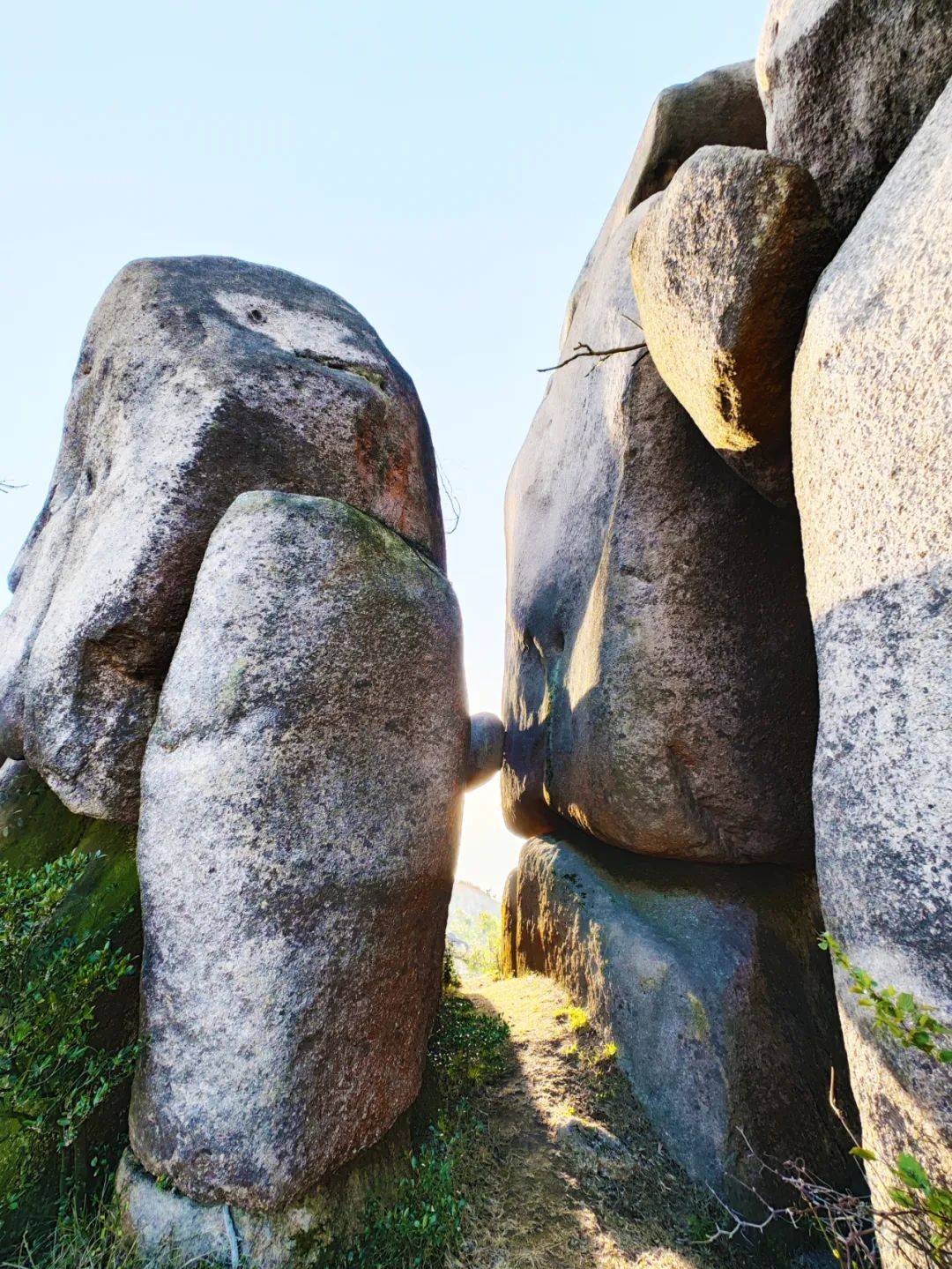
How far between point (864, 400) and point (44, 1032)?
4075 millimetres

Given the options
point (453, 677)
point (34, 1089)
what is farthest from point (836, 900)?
point (34, 1089)

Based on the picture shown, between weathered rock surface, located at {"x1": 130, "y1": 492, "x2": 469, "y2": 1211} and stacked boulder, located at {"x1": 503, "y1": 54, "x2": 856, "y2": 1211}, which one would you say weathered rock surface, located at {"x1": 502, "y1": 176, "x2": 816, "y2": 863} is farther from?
weathered rock surface, located at {"x1": 130, "y1": 492, "x2": 469, "y2": 1211}

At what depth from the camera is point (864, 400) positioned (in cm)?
242

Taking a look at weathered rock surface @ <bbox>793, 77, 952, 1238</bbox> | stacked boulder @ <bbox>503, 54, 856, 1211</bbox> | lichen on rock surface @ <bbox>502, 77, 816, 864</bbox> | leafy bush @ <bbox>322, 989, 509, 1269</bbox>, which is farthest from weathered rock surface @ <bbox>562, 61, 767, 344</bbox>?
leafy bush @ <bbox>322, 989, 509, 1269</bbox>

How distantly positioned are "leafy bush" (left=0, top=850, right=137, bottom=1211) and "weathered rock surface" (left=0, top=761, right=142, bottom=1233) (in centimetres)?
2

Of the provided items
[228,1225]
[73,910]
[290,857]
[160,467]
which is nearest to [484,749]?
[290,857]

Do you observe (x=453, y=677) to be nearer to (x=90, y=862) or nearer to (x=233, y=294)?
(x=90, y=862)

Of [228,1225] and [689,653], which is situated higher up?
[689,653]

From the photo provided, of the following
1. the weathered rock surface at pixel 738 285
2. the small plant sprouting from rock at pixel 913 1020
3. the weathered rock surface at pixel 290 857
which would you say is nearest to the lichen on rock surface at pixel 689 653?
the weathered rock surface at pixel 738 285

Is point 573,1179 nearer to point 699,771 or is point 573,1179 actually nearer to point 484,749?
point 699,771

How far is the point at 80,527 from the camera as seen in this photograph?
4609mm

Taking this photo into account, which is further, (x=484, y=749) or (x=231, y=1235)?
(x=484, y=749)

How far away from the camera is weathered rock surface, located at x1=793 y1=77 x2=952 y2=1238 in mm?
2094

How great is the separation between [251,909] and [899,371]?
10.9 ft
